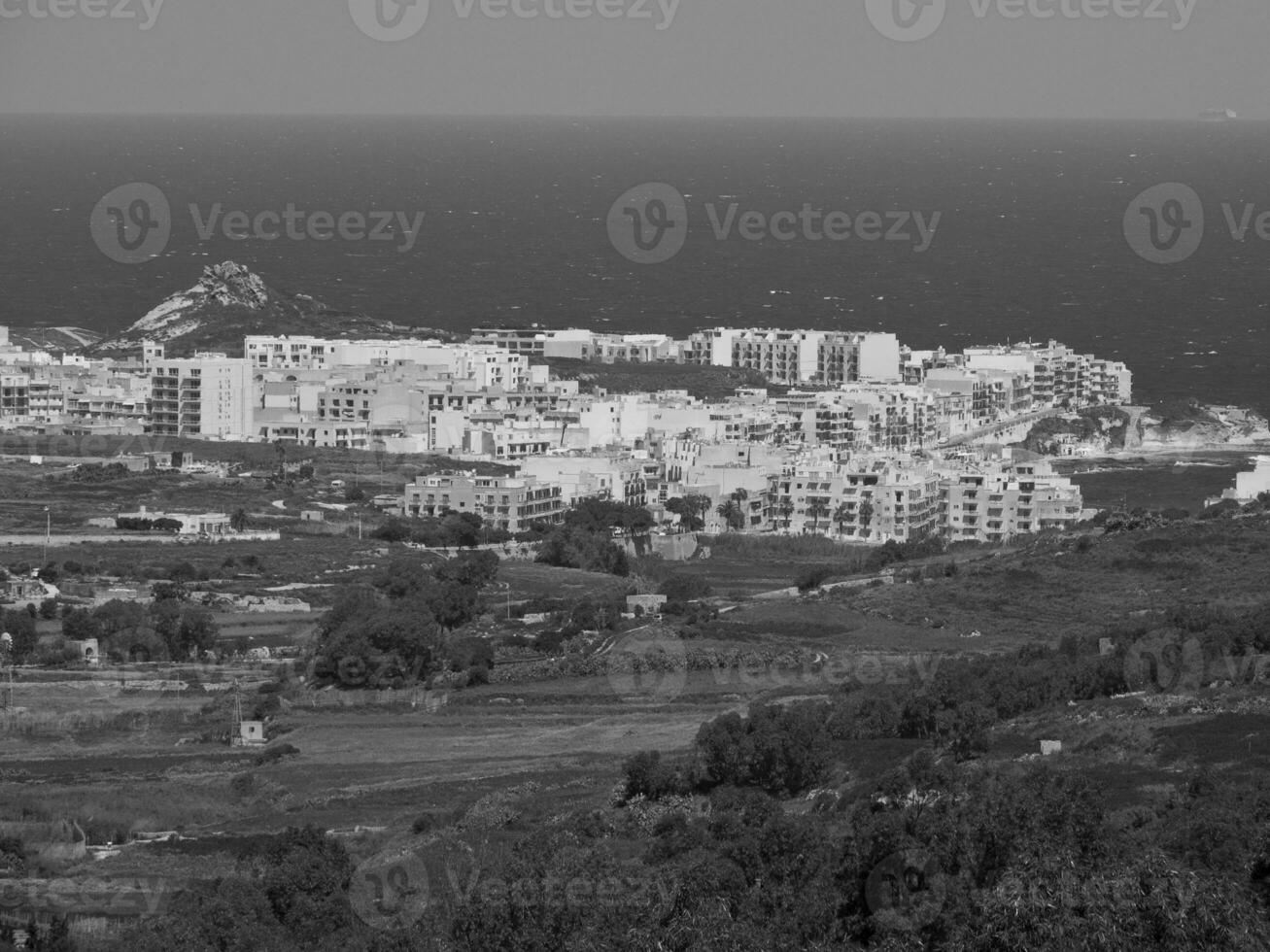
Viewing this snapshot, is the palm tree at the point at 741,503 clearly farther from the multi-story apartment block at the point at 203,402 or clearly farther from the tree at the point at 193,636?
the tree at the point at 193,636

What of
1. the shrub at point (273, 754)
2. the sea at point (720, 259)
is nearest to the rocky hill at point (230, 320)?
the sea at point (720, 259)

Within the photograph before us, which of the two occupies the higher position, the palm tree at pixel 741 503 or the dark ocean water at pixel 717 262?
the dark ocean water at pixel 717 262

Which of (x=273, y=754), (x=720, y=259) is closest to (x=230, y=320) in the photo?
(x=720, y=259)

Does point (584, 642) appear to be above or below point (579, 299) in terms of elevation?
below

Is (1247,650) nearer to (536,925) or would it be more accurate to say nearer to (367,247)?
(536,925)

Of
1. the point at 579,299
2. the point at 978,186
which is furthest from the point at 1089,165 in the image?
the point at 579,299
